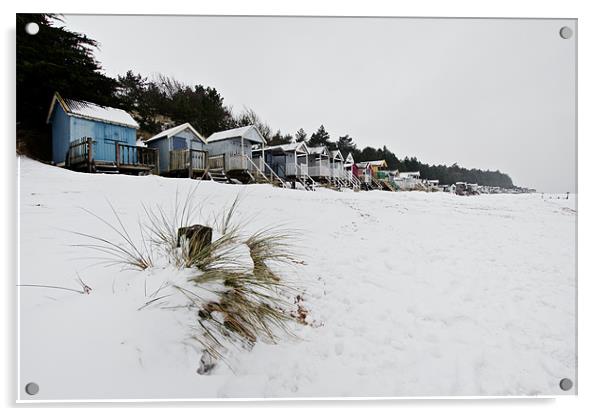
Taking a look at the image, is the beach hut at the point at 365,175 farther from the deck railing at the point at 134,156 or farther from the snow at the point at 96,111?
the snow at the point at 96,111

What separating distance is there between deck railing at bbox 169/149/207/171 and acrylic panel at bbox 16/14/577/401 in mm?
11

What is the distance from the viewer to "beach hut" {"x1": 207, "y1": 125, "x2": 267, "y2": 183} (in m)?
1.72

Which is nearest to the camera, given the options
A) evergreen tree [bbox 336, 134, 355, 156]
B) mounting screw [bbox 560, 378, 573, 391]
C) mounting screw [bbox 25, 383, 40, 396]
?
mounting screw [bbox 25, 383, 40, 396]

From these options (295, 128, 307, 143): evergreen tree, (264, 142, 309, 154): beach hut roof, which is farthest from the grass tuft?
(295, 128, 307, 143): evergreen tree

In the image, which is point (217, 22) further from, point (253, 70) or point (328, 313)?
point (328, 313)

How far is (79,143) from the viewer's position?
163 centimetres

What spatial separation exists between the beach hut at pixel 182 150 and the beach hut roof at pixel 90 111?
0.16 m

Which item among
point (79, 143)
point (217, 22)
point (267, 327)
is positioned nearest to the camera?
point (267, 327)

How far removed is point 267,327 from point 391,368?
59 centimetres

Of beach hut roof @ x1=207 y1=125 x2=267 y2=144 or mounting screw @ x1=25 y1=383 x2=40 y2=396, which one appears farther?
beach hut roof @ x1=207 y1=125 x2=267 y2=144

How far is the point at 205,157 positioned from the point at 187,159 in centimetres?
9

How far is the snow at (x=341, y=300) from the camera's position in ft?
4.73

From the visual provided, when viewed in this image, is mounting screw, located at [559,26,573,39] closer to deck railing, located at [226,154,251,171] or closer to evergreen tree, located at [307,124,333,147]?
evergreen tree, located at [307,124,333,147]
